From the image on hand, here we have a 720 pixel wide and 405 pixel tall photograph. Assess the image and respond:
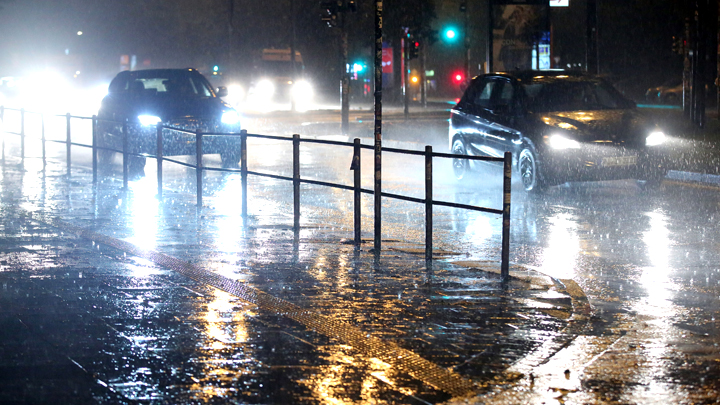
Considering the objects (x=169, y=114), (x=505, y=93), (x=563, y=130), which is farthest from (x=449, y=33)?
(x=563, y=130)

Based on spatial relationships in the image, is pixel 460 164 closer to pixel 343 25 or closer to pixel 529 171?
pixel 529 171

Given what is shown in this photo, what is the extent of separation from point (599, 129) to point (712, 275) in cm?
581

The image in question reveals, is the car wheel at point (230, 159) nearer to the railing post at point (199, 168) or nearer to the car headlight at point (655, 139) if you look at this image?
the railing post at point (199, 168)

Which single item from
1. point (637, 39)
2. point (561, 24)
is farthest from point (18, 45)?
point (637, 39)

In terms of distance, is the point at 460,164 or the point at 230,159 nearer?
the point at 460,164

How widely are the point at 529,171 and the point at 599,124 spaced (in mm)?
1180

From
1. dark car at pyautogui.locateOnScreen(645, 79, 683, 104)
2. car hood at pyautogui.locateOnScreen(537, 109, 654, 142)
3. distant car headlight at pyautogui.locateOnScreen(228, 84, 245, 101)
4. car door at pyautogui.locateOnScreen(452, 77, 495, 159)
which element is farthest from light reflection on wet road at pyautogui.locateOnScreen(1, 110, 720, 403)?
distant car headlight at pyautogui.locateOnScreen(228, 84, 245, 101)

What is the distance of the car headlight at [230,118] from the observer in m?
17.2

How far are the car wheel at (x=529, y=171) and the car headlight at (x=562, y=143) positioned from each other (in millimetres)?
301

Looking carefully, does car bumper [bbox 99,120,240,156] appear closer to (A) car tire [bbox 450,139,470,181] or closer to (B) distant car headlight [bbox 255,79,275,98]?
(A) car tire [bbox 450,139,470,181]

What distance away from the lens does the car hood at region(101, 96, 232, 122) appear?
55.6ft

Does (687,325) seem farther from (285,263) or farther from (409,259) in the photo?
(285,263)

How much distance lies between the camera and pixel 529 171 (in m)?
13.6

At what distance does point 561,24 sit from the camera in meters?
61.3
